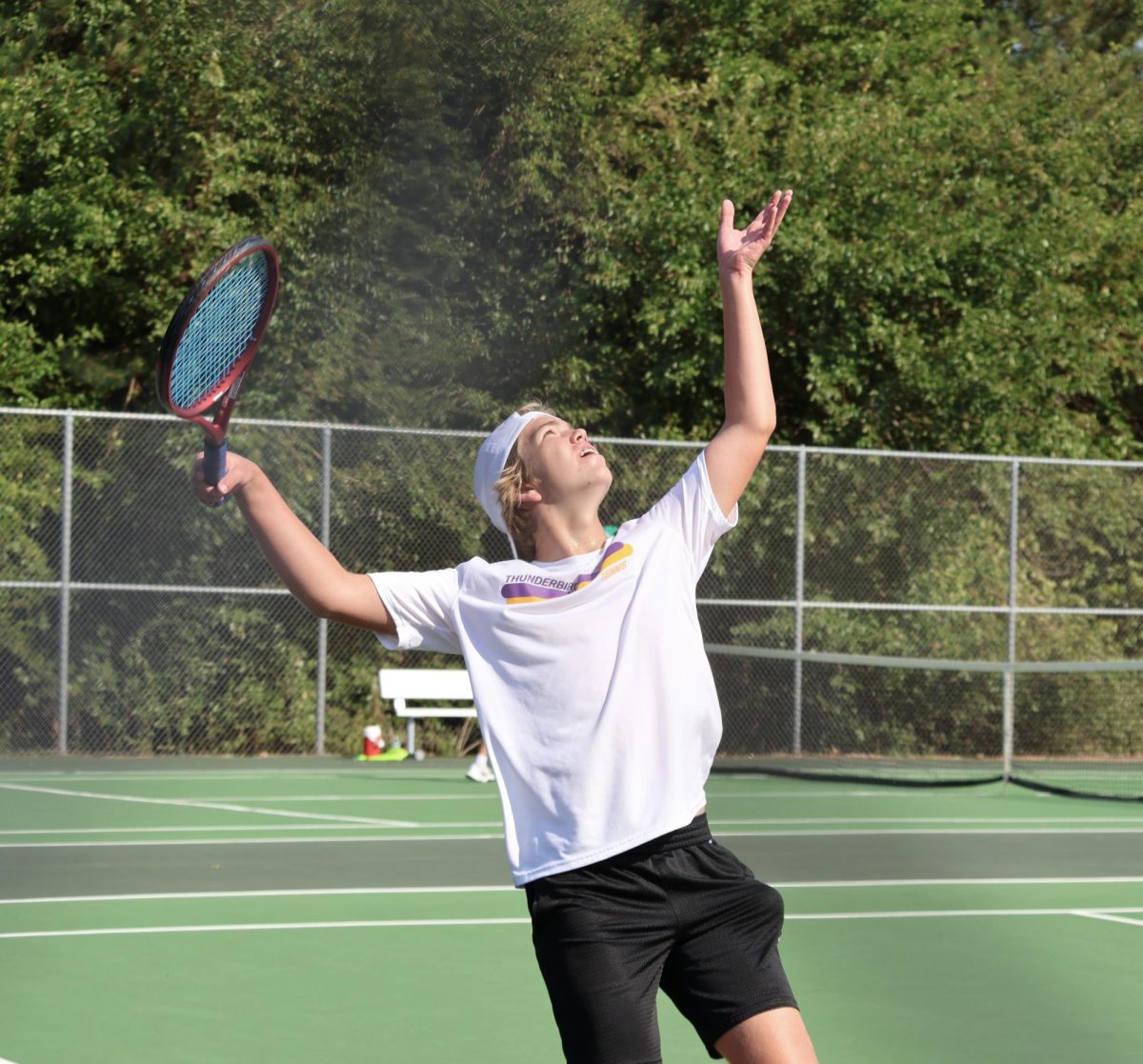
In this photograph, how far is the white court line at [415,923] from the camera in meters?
6.80

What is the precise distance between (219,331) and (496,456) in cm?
79

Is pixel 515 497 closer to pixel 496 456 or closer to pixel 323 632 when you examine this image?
pixel 496 456

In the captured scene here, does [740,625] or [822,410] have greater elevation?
[822,410]

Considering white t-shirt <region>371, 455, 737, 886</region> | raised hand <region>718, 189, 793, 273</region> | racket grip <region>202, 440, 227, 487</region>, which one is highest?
raised hand <region>718, 189, 793, 273</region>

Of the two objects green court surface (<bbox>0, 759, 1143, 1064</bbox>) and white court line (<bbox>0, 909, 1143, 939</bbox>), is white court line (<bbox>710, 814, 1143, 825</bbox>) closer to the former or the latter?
green court surface (<bbox>0, 759, 1143, 1064</bbox>)

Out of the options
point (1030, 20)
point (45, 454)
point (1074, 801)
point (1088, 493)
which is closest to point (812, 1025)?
point (1074, 801)

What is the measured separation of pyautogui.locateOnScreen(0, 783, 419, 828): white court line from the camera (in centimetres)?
1042

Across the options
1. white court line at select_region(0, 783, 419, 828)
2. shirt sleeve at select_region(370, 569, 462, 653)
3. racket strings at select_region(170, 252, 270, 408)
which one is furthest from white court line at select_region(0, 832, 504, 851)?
shirt sleeve at select_region(370, 569, 462, 653)

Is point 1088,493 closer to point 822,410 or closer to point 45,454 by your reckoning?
point 822,410

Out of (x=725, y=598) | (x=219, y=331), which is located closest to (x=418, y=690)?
(x=725, y=598)

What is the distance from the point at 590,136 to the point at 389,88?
1.99m

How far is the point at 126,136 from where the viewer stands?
58.2 ft

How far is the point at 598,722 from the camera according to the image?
118 inches

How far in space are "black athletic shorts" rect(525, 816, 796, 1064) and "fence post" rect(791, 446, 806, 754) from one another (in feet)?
39.9
